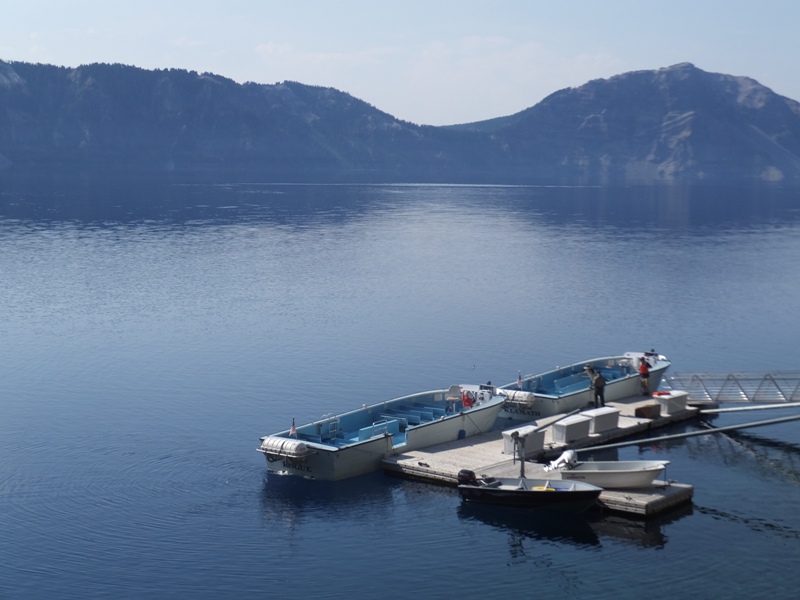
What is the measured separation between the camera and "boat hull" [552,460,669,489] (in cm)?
3656

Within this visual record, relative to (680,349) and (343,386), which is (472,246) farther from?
(343,386)

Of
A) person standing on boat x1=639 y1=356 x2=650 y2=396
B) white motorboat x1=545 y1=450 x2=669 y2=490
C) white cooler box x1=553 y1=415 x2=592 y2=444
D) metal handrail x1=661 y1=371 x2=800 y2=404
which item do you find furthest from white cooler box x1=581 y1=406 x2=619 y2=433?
white motorboat x1=545 y1=450 x2=669 y2=490

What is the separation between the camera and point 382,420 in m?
43.9

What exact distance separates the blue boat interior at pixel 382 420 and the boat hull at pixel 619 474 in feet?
25.3

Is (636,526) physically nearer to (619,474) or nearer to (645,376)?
(619,474)

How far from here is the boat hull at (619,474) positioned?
36.6 m

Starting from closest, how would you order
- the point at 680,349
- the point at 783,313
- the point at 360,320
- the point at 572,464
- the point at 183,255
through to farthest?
the point at 572,464, the point at 680,349, the point at 360,320, the point at 783,313, the point at 183,255

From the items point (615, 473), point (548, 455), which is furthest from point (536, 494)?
point (548, 455)

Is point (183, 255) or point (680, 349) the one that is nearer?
point (680, 349)

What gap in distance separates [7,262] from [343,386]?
61322mm

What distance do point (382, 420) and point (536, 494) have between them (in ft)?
31.4

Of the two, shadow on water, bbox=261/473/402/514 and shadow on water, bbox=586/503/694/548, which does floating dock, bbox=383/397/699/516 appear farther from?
shadow on water, bbox=261/473/402/514

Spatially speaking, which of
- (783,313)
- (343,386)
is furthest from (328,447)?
(783,313)

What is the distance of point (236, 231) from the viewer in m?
142
